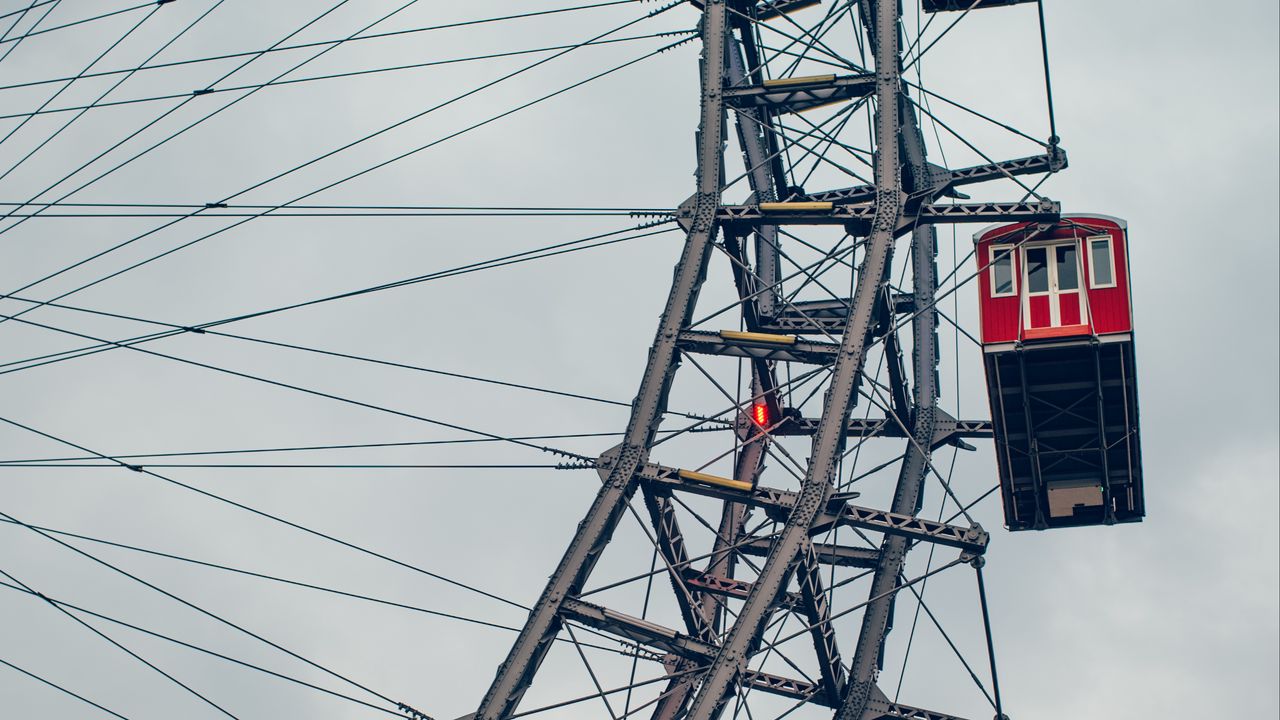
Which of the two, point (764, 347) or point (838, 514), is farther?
point (764, 347)

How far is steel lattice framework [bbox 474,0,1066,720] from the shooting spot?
3138 cm

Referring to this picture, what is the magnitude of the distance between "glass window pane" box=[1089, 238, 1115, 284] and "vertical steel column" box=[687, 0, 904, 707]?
378cm

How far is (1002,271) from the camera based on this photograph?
3528 cm

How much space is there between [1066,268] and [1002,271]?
1167 millimetres

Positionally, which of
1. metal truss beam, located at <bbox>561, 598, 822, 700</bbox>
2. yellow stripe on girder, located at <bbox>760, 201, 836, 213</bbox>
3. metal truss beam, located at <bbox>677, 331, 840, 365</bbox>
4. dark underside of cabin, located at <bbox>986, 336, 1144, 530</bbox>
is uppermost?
yellow stripe on girder, located at <bbox>760, 201, 836, 213</bbox>

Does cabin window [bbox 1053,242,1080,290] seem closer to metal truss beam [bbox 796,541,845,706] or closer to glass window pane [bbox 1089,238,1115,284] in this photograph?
glass window pane [bbox 1089,238,1115,284]

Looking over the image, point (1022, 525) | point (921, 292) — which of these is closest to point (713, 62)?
point (921, 292)

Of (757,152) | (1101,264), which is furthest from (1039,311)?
(757,152)

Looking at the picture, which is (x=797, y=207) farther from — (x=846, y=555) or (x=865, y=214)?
(x=846, y=555)

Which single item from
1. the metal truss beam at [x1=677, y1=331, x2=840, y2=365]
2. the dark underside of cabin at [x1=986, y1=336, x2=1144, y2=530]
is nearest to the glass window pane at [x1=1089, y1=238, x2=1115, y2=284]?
the dark underside of cabin at [x1=986, y1=336, x2=1144, y2=530]

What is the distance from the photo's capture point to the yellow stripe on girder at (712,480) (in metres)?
32.2

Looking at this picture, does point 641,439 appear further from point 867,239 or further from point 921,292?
A: point 921,292

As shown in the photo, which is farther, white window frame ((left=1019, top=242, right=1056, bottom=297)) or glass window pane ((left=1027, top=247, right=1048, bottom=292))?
glass window pane ((left=1027, top=247, right=1048, bottom=292))

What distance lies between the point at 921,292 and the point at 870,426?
3064 millimetres
